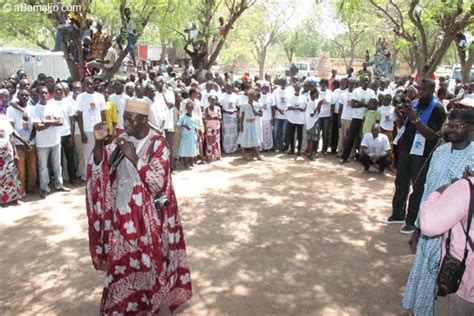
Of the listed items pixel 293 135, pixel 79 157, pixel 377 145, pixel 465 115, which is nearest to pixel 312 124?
pixel 293 135

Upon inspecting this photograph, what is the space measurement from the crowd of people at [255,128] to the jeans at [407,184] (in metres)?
0.01

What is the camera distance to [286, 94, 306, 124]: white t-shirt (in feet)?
33.0

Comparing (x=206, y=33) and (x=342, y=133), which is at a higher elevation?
(x=206, y=33)

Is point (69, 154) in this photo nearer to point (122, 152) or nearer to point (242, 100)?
point (242, 100)

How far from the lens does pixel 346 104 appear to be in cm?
980

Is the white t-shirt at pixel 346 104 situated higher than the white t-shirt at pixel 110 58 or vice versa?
the white t-shirt at pixel 110 58

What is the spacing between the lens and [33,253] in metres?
4.93

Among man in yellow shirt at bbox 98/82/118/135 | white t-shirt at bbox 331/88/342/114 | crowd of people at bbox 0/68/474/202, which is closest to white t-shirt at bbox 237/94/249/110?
crowd of people at bbox 0/68/474/202

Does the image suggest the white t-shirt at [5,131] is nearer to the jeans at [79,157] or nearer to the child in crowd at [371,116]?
the jeans at [79,157]

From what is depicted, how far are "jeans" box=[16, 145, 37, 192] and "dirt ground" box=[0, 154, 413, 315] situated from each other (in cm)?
26

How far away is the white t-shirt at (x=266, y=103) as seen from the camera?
10.4 metres

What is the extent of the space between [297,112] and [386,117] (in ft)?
6.58

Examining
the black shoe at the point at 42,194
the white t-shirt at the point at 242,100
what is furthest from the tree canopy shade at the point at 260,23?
the black shoe at the point at 42,194

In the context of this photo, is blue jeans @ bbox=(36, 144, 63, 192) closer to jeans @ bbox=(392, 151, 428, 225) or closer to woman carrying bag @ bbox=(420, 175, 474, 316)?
jeans @ bbox=(392, 151, 428, 225)
